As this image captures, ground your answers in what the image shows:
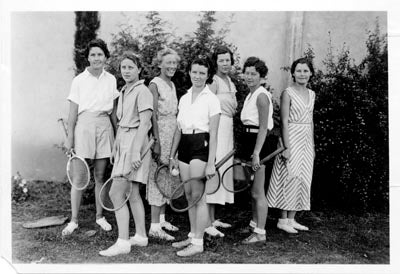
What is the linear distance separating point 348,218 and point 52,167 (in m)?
3.41

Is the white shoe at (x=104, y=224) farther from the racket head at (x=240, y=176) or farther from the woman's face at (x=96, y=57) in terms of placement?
the woman's face at (x=96, y=57)

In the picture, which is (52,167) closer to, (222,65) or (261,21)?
(222,65)

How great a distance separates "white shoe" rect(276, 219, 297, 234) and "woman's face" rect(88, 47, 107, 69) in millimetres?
2385

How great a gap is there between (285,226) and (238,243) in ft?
1.93

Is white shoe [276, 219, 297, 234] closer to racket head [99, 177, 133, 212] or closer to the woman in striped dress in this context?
the woman in striped dress

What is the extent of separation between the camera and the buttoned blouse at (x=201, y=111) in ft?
14.0

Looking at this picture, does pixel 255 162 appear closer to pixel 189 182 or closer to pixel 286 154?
pixel 286 154

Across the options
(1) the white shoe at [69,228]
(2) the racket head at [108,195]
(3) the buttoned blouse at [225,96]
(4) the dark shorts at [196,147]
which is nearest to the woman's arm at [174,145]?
(4) the dark shorts at [196,147]

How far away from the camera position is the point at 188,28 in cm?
524

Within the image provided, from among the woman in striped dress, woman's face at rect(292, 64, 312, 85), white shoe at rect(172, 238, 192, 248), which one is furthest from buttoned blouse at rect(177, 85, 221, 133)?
white shoe at rect(172, 238, 192, 248)

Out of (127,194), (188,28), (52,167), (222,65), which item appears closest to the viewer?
(127,194)

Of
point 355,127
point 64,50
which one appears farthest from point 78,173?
point 355,127

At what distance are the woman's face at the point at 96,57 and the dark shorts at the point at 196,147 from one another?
3.70 feet
